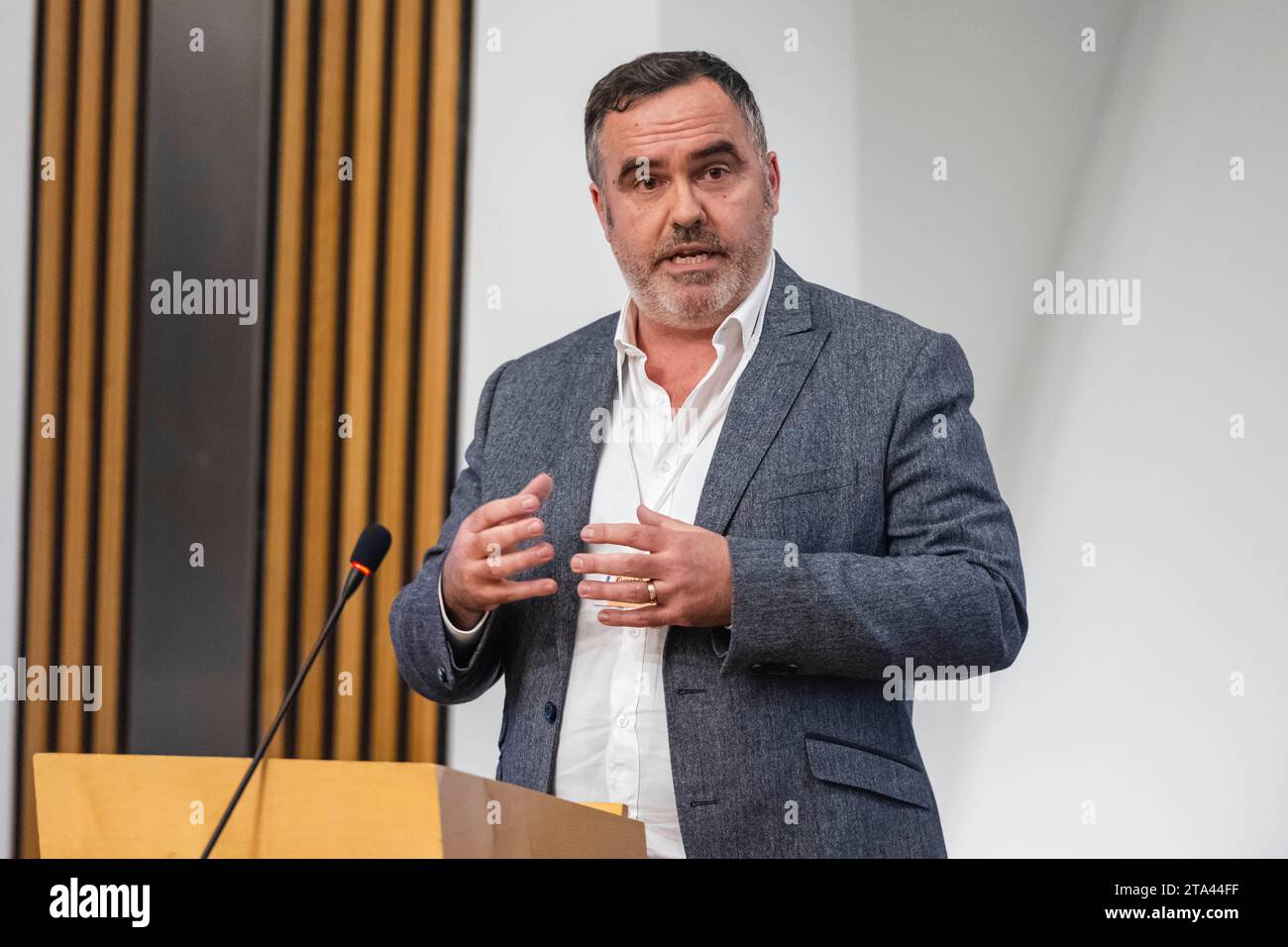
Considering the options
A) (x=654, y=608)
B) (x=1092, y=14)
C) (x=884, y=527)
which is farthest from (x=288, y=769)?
(x=1092, y=14)

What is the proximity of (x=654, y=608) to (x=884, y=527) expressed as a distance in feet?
1.66

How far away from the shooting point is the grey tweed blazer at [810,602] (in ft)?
6.70

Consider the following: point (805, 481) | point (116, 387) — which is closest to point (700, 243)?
point (805, 481)

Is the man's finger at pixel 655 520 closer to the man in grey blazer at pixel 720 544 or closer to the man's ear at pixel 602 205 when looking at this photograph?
the man in grey blazer at pixel 720 544

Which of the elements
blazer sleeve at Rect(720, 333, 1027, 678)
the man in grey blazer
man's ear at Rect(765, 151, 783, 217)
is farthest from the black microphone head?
man's ear at Rect(765, 151, 783, 217)

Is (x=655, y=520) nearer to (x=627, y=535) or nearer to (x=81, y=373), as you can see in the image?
(x=627, y=535)

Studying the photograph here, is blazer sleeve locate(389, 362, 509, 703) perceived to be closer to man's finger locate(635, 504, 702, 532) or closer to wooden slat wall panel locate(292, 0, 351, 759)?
man's finger locate(635, 504, 702, 532)

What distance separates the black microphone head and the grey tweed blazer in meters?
0.25

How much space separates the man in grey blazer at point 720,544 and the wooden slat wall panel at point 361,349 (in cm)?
88

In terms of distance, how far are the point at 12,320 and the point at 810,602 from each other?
249 centimetres

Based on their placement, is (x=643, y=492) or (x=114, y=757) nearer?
(x=114, y=757)

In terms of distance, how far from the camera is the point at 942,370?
2268 mm

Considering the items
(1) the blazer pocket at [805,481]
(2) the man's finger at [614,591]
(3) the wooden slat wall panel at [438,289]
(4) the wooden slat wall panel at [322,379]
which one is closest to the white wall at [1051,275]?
(3) the wooden slat wall panel at [438,289]
